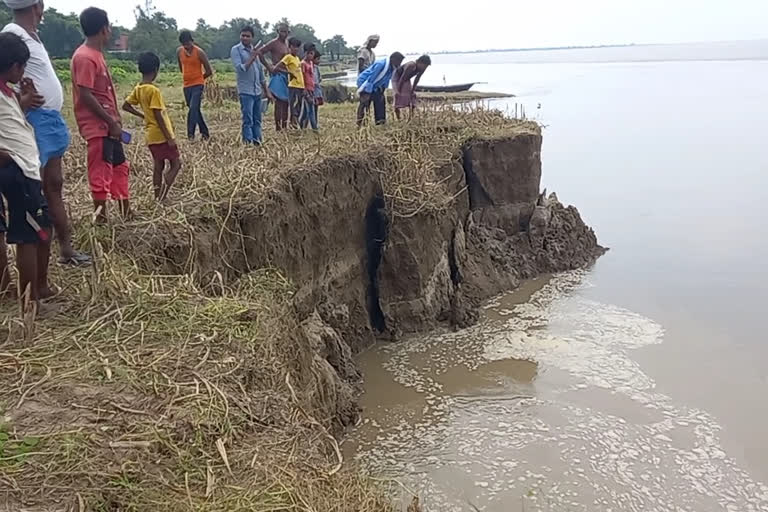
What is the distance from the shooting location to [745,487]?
6133 mm

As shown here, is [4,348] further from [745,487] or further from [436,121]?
[436,121]

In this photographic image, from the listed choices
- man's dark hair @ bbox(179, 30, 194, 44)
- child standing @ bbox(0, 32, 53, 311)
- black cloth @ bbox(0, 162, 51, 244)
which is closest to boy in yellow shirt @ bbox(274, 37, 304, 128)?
man's dark hair @ bbox(179, 30, 194, 44)

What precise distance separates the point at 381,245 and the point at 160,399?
18.7 feet

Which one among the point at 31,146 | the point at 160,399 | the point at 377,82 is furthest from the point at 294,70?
the point at 160,399

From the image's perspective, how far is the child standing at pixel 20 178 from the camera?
440 centimetres

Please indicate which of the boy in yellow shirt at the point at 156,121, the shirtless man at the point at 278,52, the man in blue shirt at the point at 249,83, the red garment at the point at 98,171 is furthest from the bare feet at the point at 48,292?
the shirtless man at the point at 278,52

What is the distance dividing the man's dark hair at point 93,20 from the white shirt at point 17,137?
109 centimetres

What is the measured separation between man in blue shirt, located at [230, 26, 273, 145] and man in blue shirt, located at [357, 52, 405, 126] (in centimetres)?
171

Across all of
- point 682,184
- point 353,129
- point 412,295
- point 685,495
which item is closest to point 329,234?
point 412,295

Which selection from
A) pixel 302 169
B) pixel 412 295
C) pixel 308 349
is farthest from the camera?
pixel 412 295

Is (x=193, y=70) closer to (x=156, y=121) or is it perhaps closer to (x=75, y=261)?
(x=156, y=121)

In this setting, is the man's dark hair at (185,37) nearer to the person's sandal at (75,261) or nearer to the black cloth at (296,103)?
the black cloth at (296,103)

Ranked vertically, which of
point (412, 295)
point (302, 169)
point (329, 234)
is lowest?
point (412, 295)

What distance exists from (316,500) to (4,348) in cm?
219
